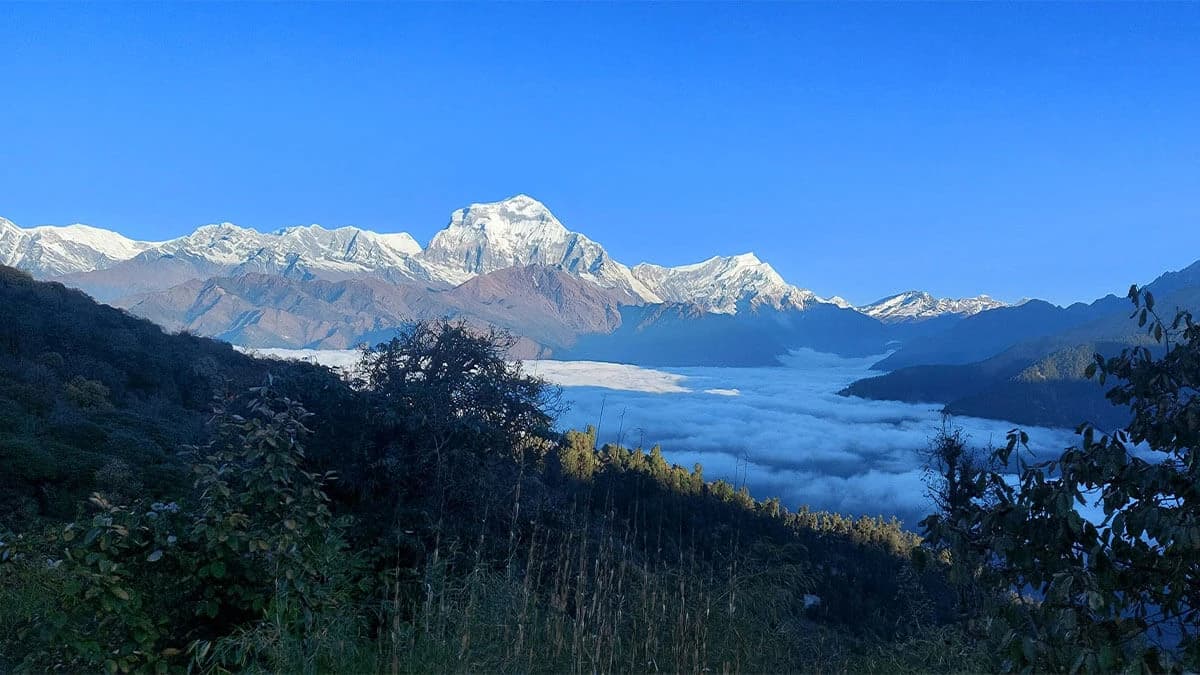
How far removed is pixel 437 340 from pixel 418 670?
796cm

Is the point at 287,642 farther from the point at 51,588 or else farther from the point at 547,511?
the point at 547,511

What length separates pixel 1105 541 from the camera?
10.9 feet

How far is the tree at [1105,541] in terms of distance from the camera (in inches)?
120

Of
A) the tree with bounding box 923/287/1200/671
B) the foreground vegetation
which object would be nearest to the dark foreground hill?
the foreground vegetation

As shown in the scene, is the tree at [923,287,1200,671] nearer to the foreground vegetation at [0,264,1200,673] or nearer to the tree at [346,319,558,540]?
the foreground vegetation at [0,264,1200,673]

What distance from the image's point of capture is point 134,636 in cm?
467

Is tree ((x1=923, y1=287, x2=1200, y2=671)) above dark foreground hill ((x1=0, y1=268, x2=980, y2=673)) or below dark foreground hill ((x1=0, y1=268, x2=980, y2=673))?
above

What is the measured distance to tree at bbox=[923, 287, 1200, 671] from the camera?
3.04 metres

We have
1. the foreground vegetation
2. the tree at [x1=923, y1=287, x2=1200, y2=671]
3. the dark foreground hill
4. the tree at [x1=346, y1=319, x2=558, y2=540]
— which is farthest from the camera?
the tree at [x1=346, y1=319, x2=558, y2=540]

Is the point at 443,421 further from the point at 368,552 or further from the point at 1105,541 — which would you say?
the point at 1105,541

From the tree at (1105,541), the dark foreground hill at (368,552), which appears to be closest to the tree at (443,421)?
the dark foreground hill at (368,552)

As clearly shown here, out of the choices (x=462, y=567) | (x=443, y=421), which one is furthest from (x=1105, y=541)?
(x=443, y=421)

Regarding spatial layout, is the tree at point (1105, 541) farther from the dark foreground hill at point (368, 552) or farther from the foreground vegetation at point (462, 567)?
the dark foreground hill at point (368, 552)

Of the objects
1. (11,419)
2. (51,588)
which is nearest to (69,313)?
(11,419)
